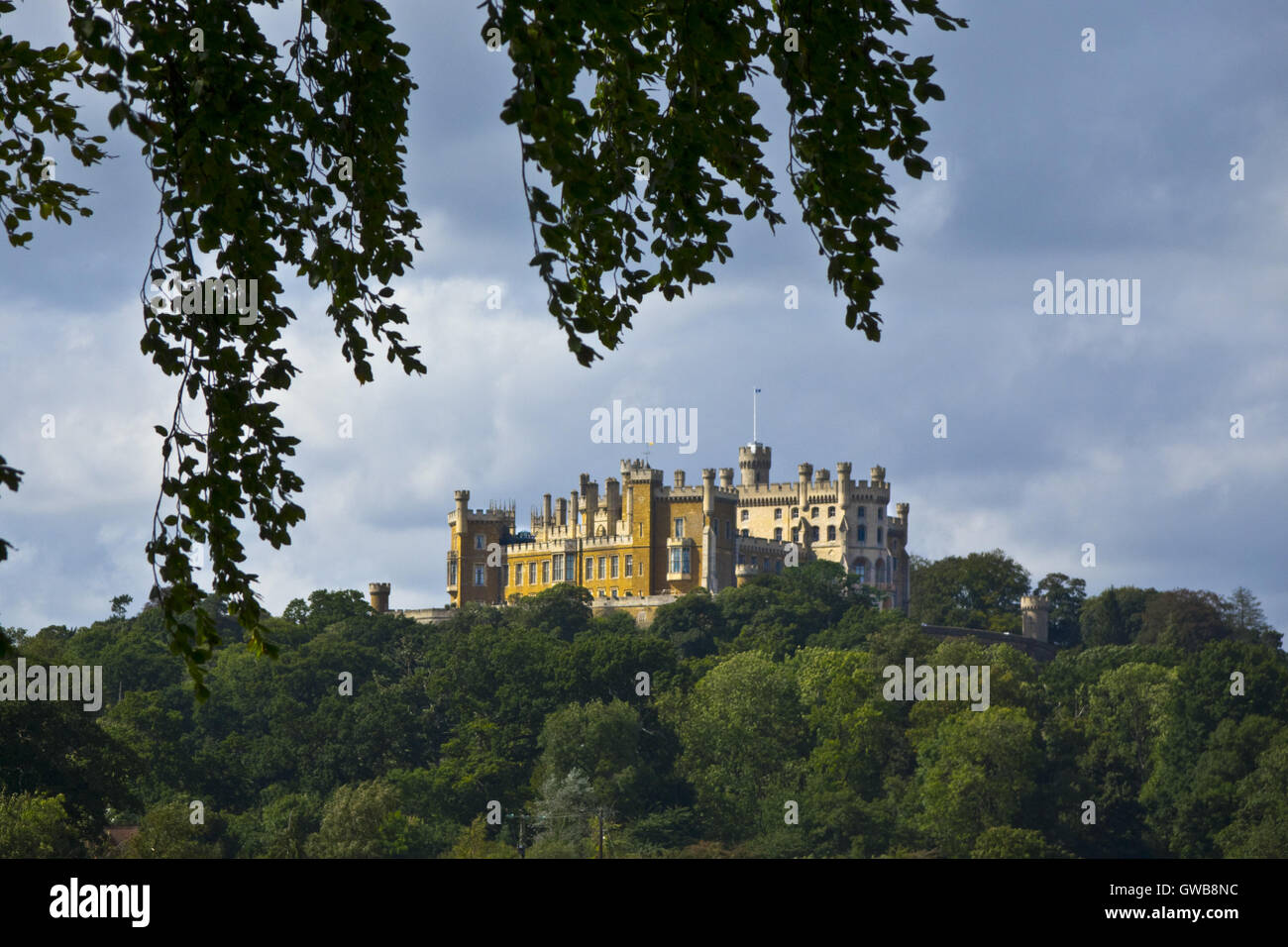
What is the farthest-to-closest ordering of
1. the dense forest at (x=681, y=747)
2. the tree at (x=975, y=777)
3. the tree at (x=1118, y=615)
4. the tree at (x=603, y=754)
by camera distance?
1. the tree at (x=1118, y=615)
2. the tree at (x=603, y=754)
3. the tree at (x=975, y=777)
4. the dense forest at (x=681, y=747)

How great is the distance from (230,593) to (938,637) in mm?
101551

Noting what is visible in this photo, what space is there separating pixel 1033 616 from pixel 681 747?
155 feet

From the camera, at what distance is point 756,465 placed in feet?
429

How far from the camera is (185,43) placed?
879 cm

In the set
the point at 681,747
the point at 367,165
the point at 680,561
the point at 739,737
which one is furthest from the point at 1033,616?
the point at 367,165

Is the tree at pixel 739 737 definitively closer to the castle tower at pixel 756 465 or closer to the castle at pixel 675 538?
the castle at pixel 675 538

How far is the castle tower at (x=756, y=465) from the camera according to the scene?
429ft

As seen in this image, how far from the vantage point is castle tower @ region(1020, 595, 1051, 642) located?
12625 cm

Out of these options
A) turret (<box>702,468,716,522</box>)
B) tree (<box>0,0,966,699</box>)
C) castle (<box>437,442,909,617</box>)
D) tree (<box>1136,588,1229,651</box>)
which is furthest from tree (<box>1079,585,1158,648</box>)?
tree (<box>0,0,966,699</box>)

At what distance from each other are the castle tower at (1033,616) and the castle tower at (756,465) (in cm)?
2000

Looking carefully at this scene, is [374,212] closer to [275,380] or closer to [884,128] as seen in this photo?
[275,380]

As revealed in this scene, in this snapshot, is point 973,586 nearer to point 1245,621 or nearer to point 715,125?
point 1245,621

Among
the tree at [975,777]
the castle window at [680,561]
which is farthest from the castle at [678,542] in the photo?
the tree at [975,777]

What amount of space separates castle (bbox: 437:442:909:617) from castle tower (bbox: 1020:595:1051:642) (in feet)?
27.2
